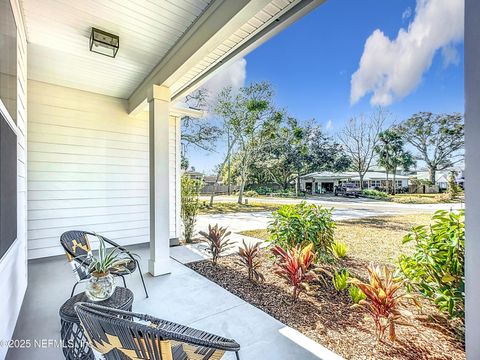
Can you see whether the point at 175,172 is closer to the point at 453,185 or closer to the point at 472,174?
the point at 453,185

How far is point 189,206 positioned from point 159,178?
2054 millimetres

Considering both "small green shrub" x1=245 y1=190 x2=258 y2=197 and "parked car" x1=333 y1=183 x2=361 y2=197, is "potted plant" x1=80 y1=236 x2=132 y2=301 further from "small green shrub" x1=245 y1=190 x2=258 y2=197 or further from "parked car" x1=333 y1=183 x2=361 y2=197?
"small green shrub" x1=245 y1=190 x2=258 y2=197

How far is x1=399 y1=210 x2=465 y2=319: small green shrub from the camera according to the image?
6.09ft

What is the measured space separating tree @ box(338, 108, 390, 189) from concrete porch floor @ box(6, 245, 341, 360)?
413 cm

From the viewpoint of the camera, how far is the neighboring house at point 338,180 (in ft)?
16.1

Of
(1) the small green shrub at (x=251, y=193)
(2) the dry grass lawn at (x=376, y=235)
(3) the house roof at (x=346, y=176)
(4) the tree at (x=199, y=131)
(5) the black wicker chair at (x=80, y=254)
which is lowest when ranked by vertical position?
(2) the dry grass lawn at (x=376, y=235)

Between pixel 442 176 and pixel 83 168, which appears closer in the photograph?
pixel 442 176

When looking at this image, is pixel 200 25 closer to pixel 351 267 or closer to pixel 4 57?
pixel 4 57

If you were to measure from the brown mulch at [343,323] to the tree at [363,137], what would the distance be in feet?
9.20

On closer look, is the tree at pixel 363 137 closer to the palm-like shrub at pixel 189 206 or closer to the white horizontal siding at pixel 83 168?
the palm-like shrub at pixel 189 206

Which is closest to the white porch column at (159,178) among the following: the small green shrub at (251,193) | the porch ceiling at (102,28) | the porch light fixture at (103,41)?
the porch ceiling at (102,28)

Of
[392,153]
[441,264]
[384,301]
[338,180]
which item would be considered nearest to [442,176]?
[441,264]

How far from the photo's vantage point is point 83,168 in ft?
14.4

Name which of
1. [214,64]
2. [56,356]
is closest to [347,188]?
[214,64]
